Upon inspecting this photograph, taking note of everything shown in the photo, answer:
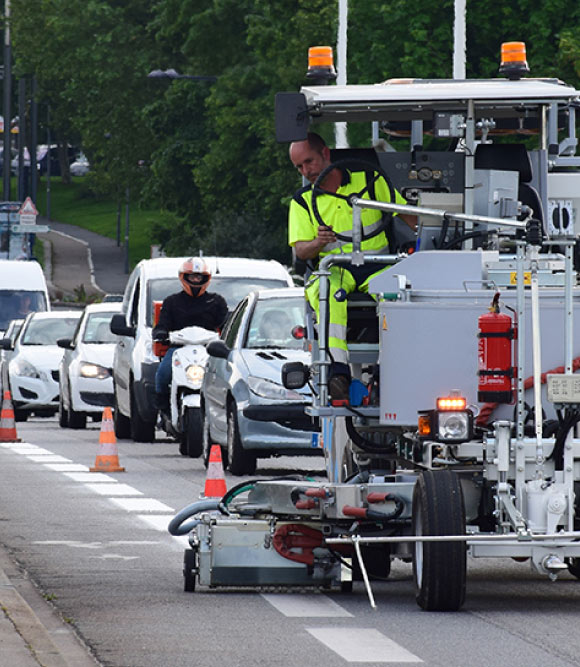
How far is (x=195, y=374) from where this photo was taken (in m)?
22.6

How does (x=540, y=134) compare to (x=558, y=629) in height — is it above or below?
above

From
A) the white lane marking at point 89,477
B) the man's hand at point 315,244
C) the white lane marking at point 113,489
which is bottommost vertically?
the white lane marking at point 89,477

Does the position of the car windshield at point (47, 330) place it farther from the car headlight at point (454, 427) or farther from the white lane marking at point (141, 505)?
the car headlight at point (454, 427)

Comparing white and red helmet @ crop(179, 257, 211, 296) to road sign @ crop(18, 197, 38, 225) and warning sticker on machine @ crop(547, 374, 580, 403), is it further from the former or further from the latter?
road sign @ crop(18, 197, 38, 225)

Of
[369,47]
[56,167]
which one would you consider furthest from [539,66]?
[56,167]

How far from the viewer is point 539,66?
4944cm

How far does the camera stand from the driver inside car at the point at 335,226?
11461mm

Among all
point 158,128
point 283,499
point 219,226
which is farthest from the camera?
point 158,128

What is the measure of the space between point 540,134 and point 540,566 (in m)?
3.20

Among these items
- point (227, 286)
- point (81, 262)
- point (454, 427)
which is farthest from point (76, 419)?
point (81, 262)

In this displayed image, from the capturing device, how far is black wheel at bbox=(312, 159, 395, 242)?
11.8 meters

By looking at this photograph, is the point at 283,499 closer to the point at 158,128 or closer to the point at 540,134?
the point at 540,134

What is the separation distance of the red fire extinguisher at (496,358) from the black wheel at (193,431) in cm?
1262

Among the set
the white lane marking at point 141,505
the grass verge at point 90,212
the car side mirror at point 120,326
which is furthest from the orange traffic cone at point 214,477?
the grass verge at point 90,212
